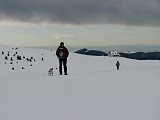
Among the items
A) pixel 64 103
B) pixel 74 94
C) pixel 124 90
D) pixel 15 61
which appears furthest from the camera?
pixel 15 61

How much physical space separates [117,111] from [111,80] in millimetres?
5632

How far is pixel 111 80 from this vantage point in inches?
692

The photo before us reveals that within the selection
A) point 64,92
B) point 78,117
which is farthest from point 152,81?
point 78,117

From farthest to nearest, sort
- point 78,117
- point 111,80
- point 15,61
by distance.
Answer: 1. point 15,61
2. point 111,80
3. point 78,117

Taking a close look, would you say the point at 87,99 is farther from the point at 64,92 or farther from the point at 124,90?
the point at 124,90

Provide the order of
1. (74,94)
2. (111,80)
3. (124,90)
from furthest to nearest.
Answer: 1. (111,80)
2. (124,90)
3. (74,94)

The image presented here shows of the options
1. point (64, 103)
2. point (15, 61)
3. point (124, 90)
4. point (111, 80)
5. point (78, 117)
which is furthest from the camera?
point (15, 61)

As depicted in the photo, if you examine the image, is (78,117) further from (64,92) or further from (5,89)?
(5,89)

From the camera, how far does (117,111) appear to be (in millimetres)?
11984

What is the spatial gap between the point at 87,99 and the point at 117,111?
1722mm

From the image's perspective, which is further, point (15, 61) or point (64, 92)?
point (15, 61)

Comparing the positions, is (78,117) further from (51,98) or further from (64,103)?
(51,98)

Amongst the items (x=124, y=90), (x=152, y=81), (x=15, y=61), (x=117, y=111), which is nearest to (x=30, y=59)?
(x=15, y=61)

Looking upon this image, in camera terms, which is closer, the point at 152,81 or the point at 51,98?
the point at 51,98
